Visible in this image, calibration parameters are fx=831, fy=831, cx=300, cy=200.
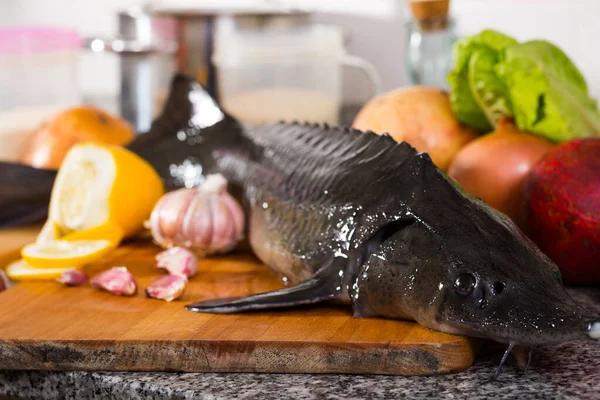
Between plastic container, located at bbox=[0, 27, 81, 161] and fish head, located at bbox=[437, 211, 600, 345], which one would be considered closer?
fish head, located at bbox=[437, 211, 600, 345]

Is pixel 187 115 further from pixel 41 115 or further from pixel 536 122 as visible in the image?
pixel 536 122

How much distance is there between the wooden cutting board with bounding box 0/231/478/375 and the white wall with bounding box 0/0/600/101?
140cm

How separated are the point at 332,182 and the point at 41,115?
3.68 ft

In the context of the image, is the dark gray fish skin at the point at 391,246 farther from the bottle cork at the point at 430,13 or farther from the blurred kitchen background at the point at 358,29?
the blurred kitchen background at the point at 358,29

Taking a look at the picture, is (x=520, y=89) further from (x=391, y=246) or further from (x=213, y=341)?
(x=213, y=341)

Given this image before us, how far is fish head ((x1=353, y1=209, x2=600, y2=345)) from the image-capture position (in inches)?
33.7

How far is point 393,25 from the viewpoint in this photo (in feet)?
8.61

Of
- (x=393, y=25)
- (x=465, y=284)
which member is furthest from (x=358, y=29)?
(x=465, y=284)

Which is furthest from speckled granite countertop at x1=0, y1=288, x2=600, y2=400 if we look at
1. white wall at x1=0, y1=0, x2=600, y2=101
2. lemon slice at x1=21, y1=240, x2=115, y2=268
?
white wall at x1=0, y1=0, x2=600, y2=101

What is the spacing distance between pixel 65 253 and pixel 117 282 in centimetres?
18

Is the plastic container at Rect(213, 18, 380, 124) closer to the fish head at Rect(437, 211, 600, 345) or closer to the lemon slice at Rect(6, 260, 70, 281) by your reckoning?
the lemon slice at Rect(6, 260, 70, 281)

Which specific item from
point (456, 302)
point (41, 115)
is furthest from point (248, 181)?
point (41, 115)

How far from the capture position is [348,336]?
94cm

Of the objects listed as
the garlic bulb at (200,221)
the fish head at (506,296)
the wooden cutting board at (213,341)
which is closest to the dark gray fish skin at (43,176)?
the garlic bulb at (200,221)
